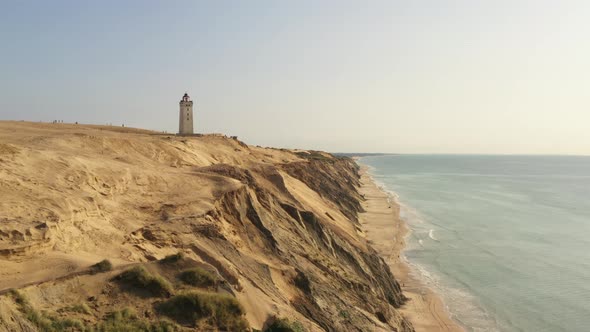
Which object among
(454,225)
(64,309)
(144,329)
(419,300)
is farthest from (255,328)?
(454,225)

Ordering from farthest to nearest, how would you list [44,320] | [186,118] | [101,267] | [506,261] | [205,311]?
1. [186,118]
2. [506,261]
3. [101,267]
4. [205,311]
5. [44,320]

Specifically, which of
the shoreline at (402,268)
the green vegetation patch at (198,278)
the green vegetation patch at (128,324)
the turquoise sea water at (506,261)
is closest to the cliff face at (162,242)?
the green vegetation patch at (128,324)

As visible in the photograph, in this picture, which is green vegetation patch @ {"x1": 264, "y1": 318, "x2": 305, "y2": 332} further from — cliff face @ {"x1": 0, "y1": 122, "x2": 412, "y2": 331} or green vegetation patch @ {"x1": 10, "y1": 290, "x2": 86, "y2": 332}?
green vegetation patch @ {"x1": 10, "y1": 290, "x2": 86, "y2": 332}

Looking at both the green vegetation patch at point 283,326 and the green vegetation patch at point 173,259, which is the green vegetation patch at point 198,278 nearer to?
the green vegetation patch at point 173,259

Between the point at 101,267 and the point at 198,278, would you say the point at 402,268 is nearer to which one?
the point at 198,278

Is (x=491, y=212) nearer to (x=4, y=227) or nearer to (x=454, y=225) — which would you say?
(x=454, y=225)

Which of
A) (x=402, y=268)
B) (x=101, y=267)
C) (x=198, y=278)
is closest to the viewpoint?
(x=101, y=267)

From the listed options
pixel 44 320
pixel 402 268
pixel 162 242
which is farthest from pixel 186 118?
pixel 44 320
